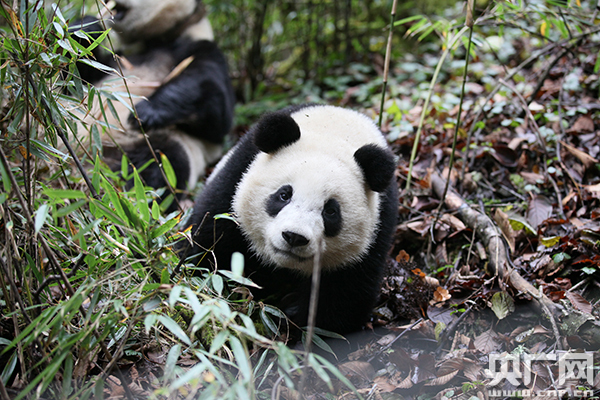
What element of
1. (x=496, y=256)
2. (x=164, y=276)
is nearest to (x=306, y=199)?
(x=164, y=276)

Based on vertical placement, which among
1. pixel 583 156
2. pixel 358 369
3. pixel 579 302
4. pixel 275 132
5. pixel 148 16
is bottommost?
pixel 358 369

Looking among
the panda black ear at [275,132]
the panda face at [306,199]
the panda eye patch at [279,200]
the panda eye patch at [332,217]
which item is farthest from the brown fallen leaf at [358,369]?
the panda black ear at [275,132]

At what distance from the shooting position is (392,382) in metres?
2.29

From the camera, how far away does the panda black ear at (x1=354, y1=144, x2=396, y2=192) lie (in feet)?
7.94

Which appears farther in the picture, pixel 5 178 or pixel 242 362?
pixel 5 178

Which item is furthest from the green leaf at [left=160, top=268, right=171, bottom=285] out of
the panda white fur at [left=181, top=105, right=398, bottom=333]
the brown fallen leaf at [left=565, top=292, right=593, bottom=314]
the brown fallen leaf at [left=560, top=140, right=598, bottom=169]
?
the brown fallen leaf at [left=560, top=140, right=598, bottom=169]

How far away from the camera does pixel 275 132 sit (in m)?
2.47

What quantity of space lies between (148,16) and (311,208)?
3563 mm

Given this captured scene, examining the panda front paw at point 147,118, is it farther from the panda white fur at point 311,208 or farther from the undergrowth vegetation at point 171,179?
the panda white fur at point 311,208

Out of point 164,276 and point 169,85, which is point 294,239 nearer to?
point 164,276

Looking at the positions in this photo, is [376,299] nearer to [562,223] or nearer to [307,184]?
[307,184]

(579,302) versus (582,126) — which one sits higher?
(582,126)

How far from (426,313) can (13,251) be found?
218cm

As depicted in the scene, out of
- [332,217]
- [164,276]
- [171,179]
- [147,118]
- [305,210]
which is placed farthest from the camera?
[147,118]
